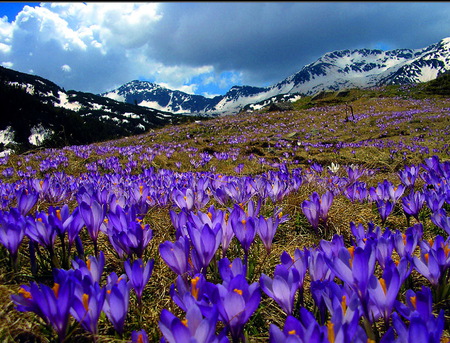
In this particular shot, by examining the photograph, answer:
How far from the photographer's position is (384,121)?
16359 millimetres

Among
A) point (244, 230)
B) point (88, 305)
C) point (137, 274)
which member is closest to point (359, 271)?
point (244, 230)

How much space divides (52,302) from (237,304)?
655 millimetres

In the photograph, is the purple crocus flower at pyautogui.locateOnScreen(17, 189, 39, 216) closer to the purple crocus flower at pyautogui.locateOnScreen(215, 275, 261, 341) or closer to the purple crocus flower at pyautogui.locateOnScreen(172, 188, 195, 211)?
the purple crocus flower at pyautogui.locateOnScreen(172, 188, 195, 211)

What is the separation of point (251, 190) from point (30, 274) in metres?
1.89

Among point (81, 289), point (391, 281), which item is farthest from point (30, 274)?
point (391, 281)

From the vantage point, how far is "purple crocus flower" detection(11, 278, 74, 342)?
3.15 feet

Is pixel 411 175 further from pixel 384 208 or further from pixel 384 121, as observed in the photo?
pixel 384 121

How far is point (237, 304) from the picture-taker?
3.09 feet

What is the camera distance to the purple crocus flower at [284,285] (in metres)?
1.12

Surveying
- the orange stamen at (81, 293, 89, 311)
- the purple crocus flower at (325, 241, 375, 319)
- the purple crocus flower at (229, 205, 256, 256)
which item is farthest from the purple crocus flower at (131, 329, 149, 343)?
the purple crocus flower at (325, 241, 375, 319)

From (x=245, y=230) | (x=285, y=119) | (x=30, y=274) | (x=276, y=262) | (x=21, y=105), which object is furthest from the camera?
(x=21, y=105)

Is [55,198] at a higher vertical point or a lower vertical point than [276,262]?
higher

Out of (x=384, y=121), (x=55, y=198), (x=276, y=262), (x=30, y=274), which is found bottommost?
(x=276, y=262)

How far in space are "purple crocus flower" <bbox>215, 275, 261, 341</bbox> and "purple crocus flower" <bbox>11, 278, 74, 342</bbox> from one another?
0.53 meters
